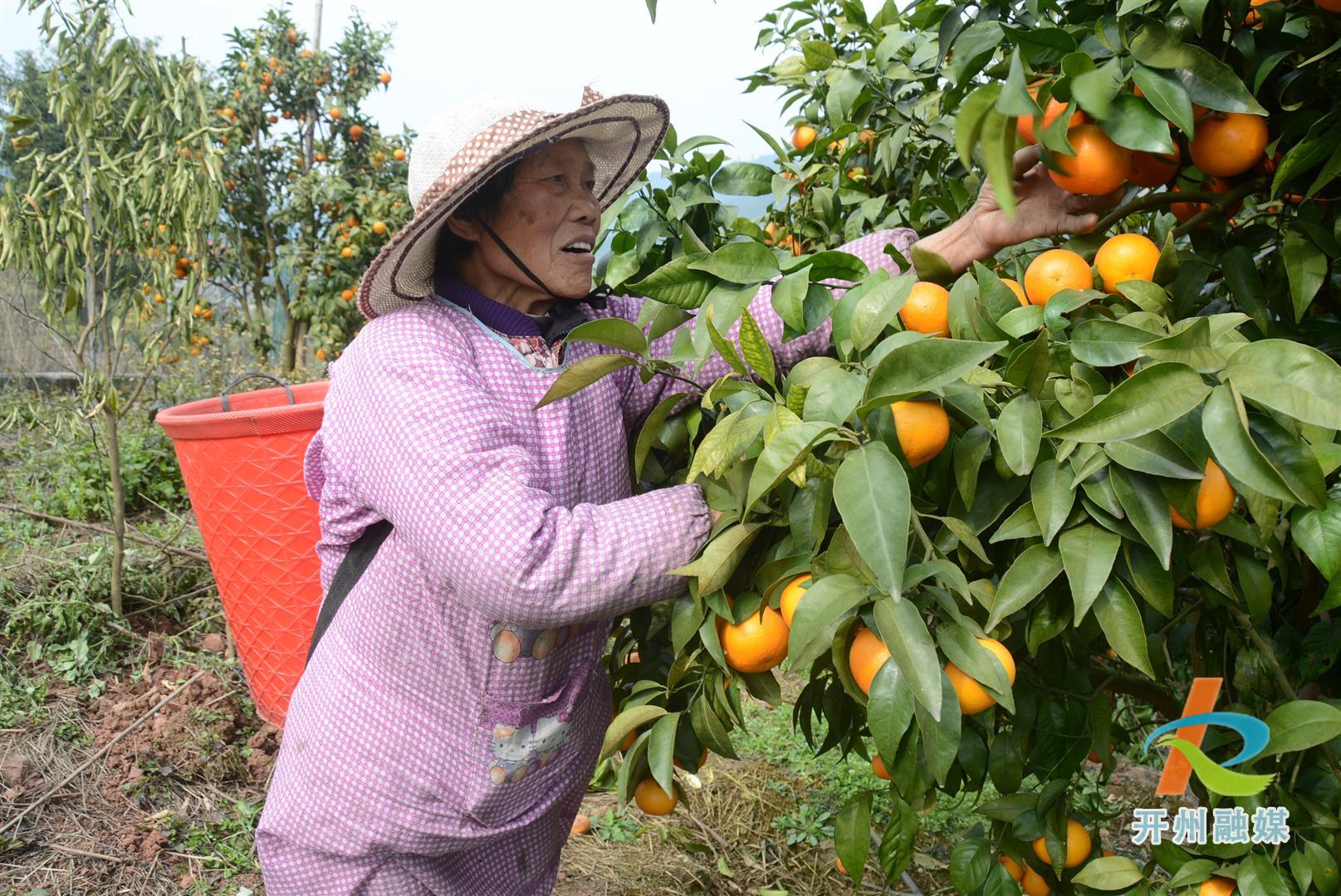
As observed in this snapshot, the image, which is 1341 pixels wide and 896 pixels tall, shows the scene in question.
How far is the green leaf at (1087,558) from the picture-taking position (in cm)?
68

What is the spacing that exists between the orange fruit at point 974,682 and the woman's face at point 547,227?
0.68m

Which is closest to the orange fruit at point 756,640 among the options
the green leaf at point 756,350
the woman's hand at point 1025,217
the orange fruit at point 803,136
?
the green leaf at point 756,350

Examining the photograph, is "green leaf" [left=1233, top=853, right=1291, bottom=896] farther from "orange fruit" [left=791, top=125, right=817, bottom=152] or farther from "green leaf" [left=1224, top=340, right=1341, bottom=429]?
"orange fruit" [left=791, top=125, right=817, bottom=152]

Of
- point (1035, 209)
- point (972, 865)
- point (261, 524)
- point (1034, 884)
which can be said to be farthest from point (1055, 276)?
point (261, 524)

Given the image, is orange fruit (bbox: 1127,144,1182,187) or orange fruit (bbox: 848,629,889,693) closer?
orange fruit (bbox: 848,629,889,693)

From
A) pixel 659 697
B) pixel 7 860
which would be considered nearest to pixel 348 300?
pixel 7 860

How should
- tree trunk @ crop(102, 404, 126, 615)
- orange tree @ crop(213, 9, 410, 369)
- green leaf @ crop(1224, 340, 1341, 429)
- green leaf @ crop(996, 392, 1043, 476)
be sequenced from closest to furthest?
green leaf @ crop(1224, 340, 1341, 429)
green leaf @ crop(996, 392, 1043, 476)
tree trunk @ crop(102, 404, 126, 615)
orange tree @ crop(213, 9, 410, 369)

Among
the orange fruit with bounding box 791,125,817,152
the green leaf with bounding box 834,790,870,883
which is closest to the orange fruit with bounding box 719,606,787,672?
the green leaf with bounding box 834,790,870,883

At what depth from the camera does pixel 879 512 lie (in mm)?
632

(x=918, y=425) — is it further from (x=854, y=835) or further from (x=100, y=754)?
(x=100, y=754)

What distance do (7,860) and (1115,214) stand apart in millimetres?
2509

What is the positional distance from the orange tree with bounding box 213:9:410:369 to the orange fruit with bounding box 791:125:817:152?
3.97 meters

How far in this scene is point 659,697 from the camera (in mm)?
1072

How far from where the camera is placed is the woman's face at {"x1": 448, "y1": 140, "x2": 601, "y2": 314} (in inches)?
46.4
